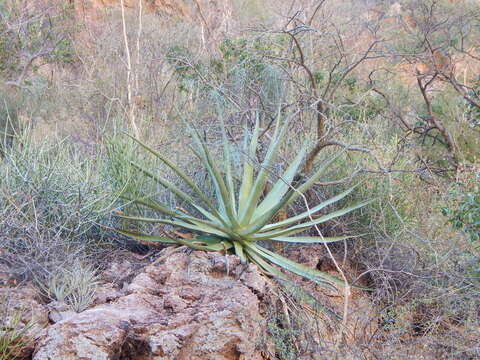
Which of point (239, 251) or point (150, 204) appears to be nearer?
point (239, 251)

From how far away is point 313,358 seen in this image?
321 centimetres

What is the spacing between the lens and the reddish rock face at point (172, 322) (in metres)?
2.85

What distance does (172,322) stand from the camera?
10.3 feet

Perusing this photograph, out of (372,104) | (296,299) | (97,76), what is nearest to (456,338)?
(296,299)

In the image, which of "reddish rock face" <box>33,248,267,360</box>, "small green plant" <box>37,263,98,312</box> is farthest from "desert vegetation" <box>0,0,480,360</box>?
"reddish rock face" <box>33,248,267,360</box>

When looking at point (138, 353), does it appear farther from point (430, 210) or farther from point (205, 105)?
point (205, 105)

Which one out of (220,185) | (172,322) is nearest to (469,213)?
(220,185)

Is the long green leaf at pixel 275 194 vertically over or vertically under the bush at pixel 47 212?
over

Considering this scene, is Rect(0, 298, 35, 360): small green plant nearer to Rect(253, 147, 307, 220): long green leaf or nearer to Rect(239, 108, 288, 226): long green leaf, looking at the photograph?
Rect(239, 108, 288, 226): long green leaf

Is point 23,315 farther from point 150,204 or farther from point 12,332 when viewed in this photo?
point 150,204

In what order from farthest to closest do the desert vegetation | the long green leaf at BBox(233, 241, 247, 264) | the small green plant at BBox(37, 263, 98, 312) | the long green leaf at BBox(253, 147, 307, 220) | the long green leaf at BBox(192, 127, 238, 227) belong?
the long green leaf at BBox(253, 147, 307, 220), the long green leaf at BBox(192, 127, 238, 227), the long green leaf at BBox(233, 241, 247, 264), the desert vegetation, the small green plant at BBox(37, 263, 98, 312)

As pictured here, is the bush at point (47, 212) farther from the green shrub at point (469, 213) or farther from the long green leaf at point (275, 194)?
the green shrub at point (469, 213)

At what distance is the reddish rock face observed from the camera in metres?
2.85

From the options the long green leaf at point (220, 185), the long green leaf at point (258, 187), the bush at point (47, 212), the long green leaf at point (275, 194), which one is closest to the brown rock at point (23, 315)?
the bush at point (47, 212)
